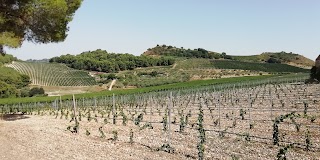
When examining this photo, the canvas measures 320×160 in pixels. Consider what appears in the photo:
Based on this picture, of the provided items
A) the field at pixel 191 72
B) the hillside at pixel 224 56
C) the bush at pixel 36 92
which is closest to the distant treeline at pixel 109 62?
the field at pixel 191 72

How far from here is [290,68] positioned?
119 metres

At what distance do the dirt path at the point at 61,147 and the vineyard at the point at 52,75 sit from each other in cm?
7309

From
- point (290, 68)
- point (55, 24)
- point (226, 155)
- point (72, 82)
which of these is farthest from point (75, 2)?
point (290, 68)

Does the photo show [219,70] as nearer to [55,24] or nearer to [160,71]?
[160,71]

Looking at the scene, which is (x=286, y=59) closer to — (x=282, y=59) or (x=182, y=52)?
(x=282, y=59)

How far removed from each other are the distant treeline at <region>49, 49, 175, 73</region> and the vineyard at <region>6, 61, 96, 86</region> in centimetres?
906

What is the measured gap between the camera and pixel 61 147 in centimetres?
1168

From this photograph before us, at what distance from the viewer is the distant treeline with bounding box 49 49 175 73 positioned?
110 metres

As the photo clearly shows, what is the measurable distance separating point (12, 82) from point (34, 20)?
2556 inches

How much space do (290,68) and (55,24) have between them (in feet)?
365

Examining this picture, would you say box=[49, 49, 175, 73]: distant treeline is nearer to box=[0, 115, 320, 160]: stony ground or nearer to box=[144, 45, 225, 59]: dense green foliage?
box=[144, 45, 225, 59]: dense green foliage

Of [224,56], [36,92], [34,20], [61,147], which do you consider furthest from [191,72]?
[61,147]

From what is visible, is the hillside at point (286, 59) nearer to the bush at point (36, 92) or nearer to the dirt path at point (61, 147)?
the bush at point (36, 92)

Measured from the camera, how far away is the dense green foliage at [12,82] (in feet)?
217
